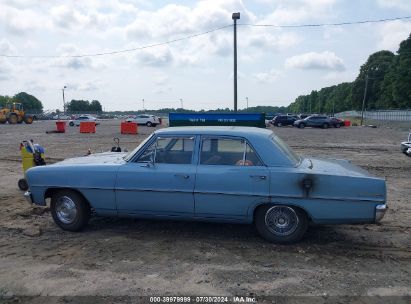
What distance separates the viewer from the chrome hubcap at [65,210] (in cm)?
579

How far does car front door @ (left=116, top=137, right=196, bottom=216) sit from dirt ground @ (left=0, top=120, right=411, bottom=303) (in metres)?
0.45

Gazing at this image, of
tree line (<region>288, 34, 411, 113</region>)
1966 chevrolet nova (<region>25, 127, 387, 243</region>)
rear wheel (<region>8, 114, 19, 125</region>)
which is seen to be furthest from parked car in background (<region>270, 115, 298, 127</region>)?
1966 chevrolet nova (<region>25, 127, 387, 243</region>)

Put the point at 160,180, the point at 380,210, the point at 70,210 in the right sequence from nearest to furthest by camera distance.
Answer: the point at 380,210 → the point at 160,180 → the point at 70,210

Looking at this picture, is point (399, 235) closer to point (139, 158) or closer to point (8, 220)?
point (139, 158)

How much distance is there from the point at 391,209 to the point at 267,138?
317 cm

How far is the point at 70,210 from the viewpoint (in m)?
5.80

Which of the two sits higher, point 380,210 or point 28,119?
point 380,210

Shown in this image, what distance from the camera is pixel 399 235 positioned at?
5605 millimetres

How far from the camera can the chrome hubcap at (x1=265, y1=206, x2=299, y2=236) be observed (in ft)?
16.9

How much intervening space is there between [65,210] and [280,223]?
312cm

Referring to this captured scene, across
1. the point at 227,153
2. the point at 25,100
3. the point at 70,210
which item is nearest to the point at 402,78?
the point at 227,153

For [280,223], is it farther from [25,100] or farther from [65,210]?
[25,100]

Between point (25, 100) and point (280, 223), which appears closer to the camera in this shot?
point (280, 223)

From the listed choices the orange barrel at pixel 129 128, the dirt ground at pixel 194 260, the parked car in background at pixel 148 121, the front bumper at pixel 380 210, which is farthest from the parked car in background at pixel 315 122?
the front bumper at pixel 380 210
